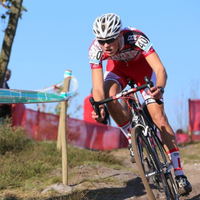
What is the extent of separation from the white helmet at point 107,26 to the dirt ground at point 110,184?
77.6 inches

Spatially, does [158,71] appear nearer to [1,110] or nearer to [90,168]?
[90,168]

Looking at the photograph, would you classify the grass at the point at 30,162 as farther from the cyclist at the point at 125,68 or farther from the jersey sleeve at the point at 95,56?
the jersey sleeve at the point at 95,56

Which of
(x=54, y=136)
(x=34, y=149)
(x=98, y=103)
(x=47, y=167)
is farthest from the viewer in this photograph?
(x=54, y=136)

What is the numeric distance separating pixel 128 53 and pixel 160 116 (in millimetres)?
858

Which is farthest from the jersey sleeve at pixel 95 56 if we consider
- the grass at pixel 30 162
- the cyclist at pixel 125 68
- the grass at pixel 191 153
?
the grass at pixel 191 153

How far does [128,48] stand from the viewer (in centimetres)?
560

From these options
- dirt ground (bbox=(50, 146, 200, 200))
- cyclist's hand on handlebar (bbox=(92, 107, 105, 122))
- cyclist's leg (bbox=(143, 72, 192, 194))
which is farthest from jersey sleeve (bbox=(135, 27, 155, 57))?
dirt ground (bbox=(50, 146, 200, 200))

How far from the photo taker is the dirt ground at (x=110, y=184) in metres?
6.19

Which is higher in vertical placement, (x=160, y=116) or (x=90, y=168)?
(x=160, y=116)

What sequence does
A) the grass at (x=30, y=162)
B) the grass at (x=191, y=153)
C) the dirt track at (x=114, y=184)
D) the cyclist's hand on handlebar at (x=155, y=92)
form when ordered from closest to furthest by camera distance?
the cyclist's hand on handlebar at (x=155, y=92), the dirt track at (x=114, y=184), the grass at (x=30, y=162), the grass at (x=191, y=153)

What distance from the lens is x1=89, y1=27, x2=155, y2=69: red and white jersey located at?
5.50 metres

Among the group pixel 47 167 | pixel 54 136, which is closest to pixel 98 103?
pixel 47 167

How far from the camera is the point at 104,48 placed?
5.27 m

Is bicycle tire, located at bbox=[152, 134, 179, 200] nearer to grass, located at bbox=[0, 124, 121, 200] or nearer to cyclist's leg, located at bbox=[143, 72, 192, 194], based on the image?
cyclist's leg, located at bbox=[143, 72, 192, 194]
